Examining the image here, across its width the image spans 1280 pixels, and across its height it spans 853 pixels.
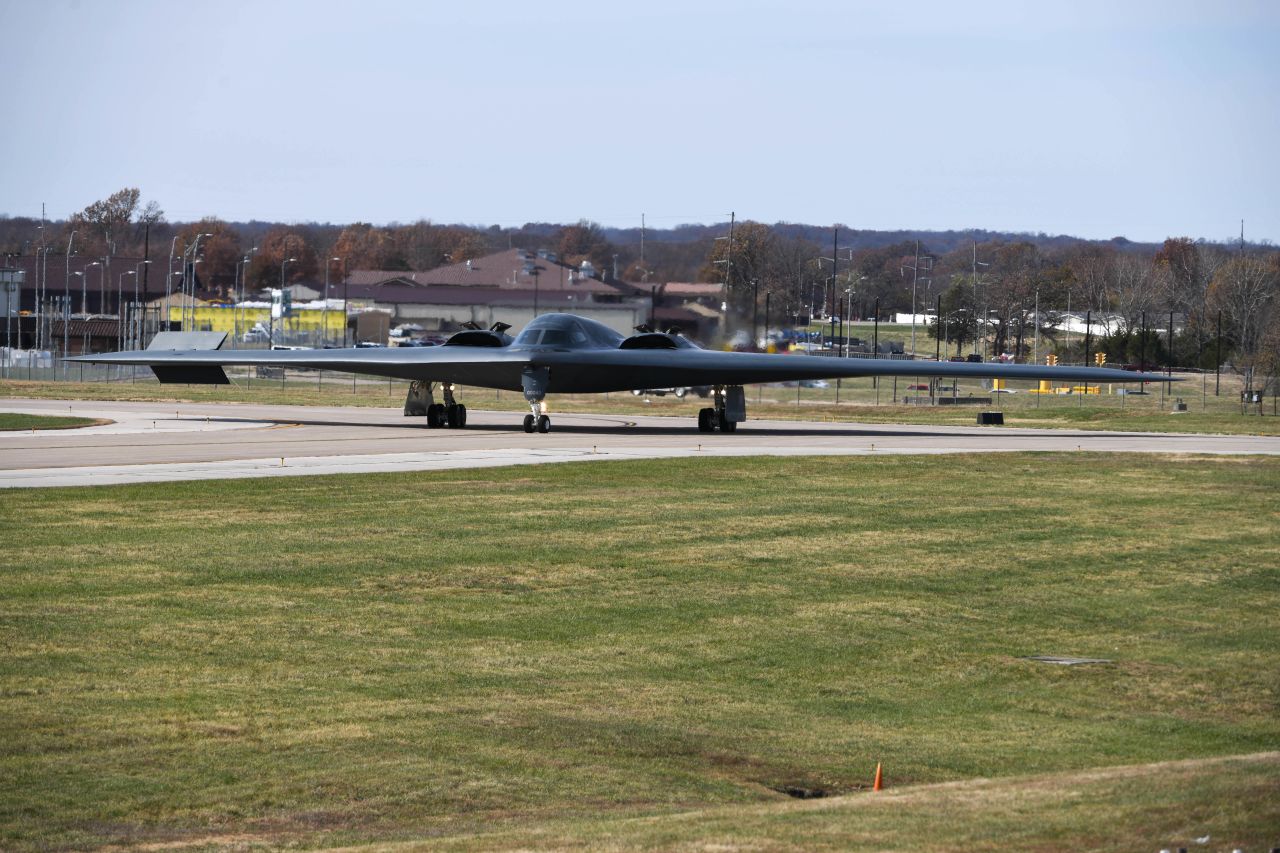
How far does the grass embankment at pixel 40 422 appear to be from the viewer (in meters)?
44.5

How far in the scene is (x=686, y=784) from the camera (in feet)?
37.3

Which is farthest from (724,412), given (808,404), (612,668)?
(612,668)

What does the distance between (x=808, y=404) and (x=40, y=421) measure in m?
33.3

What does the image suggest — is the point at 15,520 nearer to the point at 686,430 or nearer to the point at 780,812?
the point at 780,812

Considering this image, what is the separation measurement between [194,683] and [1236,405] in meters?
63.7

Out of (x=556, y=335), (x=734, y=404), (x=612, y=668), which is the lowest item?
(x=612, y=668)

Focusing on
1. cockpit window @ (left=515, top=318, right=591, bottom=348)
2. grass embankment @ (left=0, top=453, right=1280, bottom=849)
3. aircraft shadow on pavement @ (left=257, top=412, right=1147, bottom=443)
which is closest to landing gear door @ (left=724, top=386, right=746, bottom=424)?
aircraft shadow on pavement @ (left=257, top=412, right=1147, bottom=443)

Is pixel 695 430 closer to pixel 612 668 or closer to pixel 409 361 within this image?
pixel 409 361

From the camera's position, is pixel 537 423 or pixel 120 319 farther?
pixel 120 319

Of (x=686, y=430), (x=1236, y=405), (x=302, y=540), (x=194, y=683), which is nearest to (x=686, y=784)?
(x=194, y=683)

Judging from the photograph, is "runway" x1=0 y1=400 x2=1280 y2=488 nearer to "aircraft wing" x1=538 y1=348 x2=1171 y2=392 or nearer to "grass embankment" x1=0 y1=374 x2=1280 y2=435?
"aircraft wing" x1=538 y1=348 x2=1171 y2=392

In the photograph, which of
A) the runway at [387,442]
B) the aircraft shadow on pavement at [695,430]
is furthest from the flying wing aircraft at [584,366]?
the runway at [387,442]

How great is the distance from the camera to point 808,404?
6788 centimetres

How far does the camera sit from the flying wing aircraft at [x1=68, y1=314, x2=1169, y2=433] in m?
43.9
